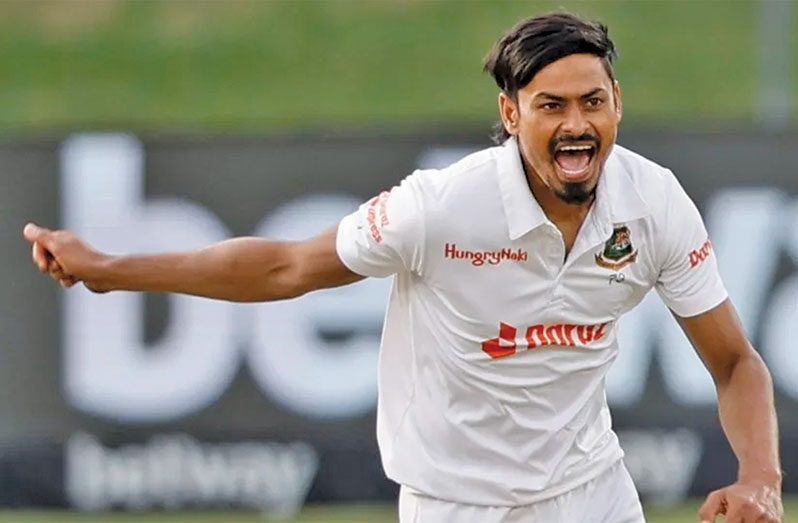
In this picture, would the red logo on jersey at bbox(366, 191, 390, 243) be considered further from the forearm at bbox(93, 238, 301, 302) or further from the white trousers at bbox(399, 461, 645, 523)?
the white trousers at bbox(399, 461, 645, 523)

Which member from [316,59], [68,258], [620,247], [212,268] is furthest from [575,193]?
[316,59]

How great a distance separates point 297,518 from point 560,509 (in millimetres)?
4468

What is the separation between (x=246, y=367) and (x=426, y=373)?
14.7 feet

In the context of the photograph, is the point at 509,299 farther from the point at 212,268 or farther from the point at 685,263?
the point at 212,268

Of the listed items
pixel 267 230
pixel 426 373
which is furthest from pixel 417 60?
pixel 426 373

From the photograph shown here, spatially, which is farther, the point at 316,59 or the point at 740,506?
the point at 316,59

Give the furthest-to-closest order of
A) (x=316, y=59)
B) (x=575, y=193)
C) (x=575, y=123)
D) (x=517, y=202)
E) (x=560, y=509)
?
(x=316, y=59)
(x=560, y=509)
(x=517, y=202)
(x=575, y=193)
(x=575, y=123)

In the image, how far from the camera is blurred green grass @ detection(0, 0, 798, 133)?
15820 mm

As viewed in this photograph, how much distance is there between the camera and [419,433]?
552cm

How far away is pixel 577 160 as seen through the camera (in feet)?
17.0

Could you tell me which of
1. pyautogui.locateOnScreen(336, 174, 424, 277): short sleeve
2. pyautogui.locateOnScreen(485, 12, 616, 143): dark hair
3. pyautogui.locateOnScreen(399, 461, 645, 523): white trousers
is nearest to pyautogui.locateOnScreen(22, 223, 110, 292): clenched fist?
pyautogui.locateOnScreen(336, 174, 424, 277): short sleeve

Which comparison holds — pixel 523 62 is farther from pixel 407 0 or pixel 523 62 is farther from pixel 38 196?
pixel 407 0

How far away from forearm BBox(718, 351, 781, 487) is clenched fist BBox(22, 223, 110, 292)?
1.63m

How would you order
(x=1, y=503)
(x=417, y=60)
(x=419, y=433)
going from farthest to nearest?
(x=417, y=60) < (x=1, y=503) < (x=419, y=433)
